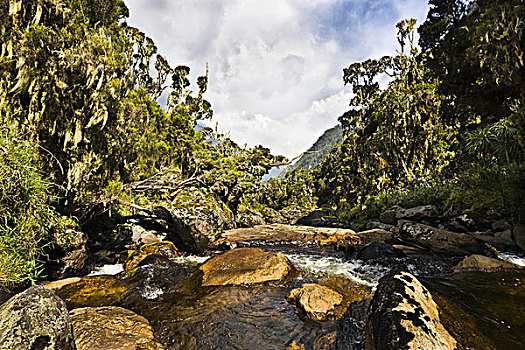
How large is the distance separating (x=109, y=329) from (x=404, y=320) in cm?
514

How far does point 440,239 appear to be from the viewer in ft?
32.2

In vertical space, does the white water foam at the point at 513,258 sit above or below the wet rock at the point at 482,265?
below

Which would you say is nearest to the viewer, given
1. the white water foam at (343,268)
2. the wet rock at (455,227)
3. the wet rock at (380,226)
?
the white water foam at (343,268)

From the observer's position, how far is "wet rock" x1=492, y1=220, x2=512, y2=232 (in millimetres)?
9336

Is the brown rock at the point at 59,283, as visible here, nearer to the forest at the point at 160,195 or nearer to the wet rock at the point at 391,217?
the forest at the point at 160,195

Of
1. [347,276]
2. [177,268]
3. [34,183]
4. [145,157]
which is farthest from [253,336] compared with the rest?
[145,157]

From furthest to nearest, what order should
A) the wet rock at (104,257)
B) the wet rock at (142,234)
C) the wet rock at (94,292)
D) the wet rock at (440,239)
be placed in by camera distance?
1. the wet rock at (142,234)
2. the wet rock at (104,257)
3. the wet rock at (440,239)
4. the wet rock at (94,292)

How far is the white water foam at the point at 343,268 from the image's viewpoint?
7.70m

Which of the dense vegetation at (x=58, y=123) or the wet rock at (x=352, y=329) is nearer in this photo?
the wet rock at (x=352, y=329)

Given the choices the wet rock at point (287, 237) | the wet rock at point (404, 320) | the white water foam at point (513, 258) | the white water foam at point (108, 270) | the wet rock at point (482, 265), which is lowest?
the wet rock at point (287, 237)

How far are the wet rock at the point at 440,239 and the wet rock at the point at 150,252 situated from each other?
37.4 ft

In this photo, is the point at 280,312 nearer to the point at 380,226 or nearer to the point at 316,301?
the point at 316,301

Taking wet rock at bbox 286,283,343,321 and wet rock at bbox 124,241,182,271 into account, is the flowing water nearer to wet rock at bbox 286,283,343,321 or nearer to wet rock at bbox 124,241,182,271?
wet rock at bbox 286,283,343,321

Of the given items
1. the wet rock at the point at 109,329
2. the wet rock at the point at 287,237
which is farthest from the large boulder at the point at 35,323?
the wet rock at the point at 287,237
